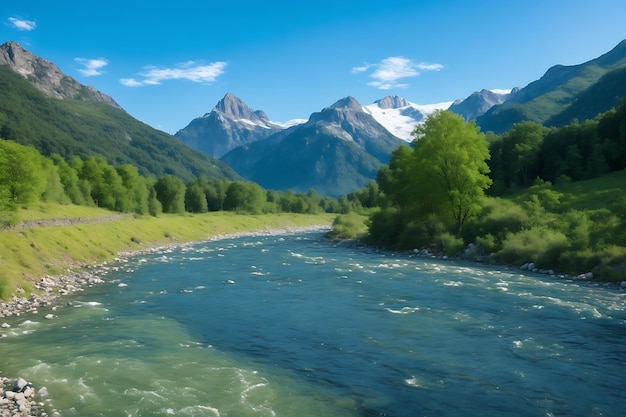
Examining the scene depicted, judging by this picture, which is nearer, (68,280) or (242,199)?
(68,280)

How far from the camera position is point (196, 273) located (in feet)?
168

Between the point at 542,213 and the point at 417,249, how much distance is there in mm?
17104

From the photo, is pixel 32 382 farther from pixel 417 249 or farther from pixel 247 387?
pixel 417 249

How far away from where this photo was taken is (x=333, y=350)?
74.9 ft

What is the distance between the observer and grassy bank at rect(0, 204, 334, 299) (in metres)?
42.5

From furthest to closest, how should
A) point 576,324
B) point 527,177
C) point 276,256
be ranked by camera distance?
1. point 527,177
2. point 276,256
3. point 576,324

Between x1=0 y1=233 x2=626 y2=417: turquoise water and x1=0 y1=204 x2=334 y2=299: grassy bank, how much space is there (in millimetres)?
8325

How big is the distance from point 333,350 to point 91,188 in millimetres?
121713

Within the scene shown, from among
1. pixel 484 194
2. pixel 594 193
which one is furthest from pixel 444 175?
pixel 594 193

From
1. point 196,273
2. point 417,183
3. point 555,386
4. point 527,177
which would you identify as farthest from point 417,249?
point 527,177

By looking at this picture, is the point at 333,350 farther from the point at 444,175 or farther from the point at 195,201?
the point at 195,201

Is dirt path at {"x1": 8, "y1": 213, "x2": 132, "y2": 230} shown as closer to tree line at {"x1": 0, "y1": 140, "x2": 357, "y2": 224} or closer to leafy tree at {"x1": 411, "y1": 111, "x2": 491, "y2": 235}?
tree line at {"x1": 0, "y1": 140, "x2": 357, "y2": 224}

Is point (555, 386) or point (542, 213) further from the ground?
point (542, 213)

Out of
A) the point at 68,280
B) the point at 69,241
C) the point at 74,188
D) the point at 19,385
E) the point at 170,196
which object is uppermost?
the point at 74,188
